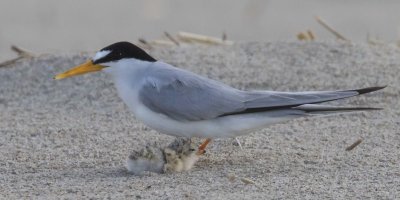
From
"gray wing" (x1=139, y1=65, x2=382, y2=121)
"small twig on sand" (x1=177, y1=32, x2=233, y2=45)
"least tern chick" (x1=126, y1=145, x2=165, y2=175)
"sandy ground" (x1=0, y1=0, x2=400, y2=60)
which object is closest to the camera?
"least tern chick" (x1=126, y1=145, x2=165, y2=175)

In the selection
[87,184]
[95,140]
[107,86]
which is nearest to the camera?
[87,184]

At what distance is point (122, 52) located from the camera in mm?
5750

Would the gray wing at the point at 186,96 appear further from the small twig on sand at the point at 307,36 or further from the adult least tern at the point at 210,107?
the small twig on sand at the point at 307,36

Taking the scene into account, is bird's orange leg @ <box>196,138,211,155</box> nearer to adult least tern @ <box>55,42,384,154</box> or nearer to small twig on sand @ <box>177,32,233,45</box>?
adult least tern @ <box>55,42,384,154</box>

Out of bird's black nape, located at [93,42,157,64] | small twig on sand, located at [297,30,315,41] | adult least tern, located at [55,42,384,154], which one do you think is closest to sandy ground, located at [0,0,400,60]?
small twig on sand, located at [297,30,315,41]

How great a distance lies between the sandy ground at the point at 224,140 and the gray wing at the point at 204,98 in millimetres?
295

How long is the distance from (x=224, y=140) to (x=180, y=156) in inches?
32.1

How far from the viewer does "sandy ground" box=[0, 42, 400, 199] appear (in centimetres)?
504

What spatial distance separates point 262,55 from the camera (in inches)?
293

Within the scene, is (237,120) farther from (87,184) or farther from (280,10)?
(280,10)

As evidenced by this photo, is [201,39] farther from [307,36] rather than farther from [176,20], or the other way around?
[176,20]

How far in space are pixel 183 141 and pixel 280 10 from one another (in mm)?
6245

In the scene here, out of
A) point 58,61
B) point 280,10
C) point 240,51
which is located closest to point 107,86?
point 58,61

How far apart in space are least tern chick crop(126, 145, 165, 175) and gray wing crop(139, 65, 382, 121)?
0.27 m
